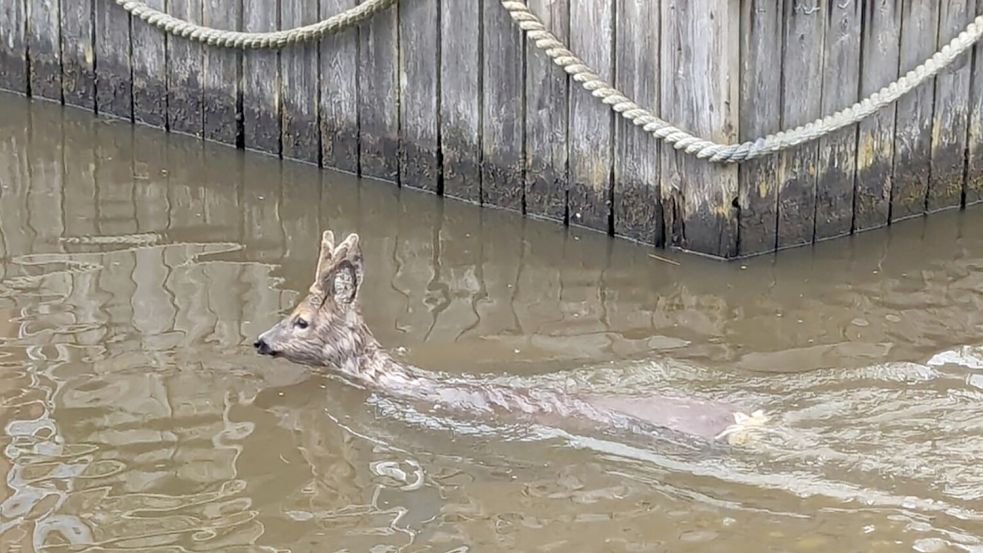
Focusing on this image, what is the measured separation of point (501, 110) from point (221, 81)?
2098 mm

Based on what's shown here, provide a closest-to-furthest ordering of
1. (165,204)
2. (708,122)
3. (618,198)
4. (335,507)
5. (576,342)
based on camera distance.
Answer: (335,507)
(576,342)
(708,122)
(618,198)
(165,204)

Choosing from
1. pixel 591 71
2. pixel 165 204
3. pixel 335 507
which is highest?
pixel 591 71

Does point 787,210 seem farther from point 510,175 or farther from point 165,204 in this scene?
point 165,204

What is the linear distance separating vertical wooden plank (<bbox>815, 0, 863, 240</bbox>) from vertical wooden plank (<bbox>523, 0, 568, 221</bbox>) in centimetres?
124

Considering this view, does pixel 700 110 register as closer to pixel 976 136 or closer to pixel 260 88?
pixel 976 136

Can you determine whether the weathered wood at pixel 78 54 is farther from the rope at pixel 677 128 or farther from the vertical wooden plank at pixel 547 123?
the vertical wooden plank at pixel 547 123

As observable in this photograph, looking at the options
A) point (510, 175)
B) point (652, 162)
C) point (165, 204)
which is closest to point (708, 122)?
point (652, 162)

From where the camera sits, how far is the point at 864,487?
17.6 feet

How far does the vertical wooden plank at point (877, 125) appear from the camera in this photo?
7.88 m

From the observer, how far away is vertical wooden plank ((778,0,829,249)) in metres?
7.56

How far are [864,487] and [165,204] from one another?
14.6ft

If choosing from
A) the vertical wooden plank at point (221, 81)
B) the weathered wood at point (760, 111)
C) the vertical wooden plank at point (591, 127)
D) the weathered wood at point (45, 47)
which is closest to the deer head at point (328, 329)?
the vertical wooden plank at point (591, 127)

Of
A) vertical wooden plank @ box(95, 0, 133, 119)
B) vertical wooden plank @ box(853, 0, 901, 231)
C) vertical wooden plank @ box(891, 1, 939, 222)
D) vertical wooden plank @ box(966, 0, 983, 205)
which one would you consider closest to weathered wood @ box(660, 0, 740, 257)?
vertical wooden plank @ box(853, 0, 901, 231)

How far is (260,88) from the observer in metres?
9.36
